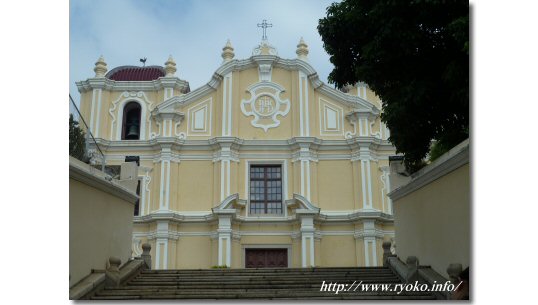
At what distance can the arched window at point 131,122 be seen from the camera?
49.2ft

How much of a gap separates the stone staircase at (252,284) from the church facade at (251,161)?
566 centimetres

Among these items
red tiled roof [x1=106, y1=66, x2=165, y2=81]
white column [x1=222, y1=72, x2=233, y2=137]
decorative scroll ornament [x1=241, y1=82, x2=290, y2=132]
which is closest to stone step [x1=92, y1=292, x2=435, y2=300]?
white column [x1=222, y1=72, x2=233, y2=137]

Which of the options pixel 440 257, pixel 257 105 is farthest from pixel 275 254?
pixel 440 257

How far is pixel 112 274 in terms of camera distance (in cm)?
664

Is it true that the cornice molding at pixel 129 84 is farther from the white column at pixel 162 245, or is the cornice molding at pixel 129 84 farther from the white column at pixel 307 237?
the white column at pixel 307 237

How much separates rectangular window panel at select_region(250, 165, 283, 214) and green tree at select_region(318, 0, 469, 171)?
7277 millimetres

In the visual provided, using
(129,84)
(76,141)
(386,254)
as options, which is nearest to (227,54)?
(129,84)

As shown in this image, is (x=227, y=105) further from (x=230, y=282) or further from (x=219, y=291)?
(x=219, y=291)

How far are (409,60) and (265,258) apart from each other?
8388 millimetres

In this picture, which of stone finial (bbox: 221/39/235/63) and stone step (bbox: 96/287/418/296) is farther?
stone finial (bbox: 221/39/235/63)

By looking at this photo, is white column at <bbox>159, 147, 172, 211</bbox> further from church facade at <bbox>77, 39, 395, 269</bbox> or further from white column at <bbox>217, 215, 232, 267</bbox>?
white column at <bbox>217, 215, 232, 267</bbox>

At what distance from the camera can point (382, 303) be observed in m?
5.07

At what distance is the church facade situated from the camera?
13.5 m
